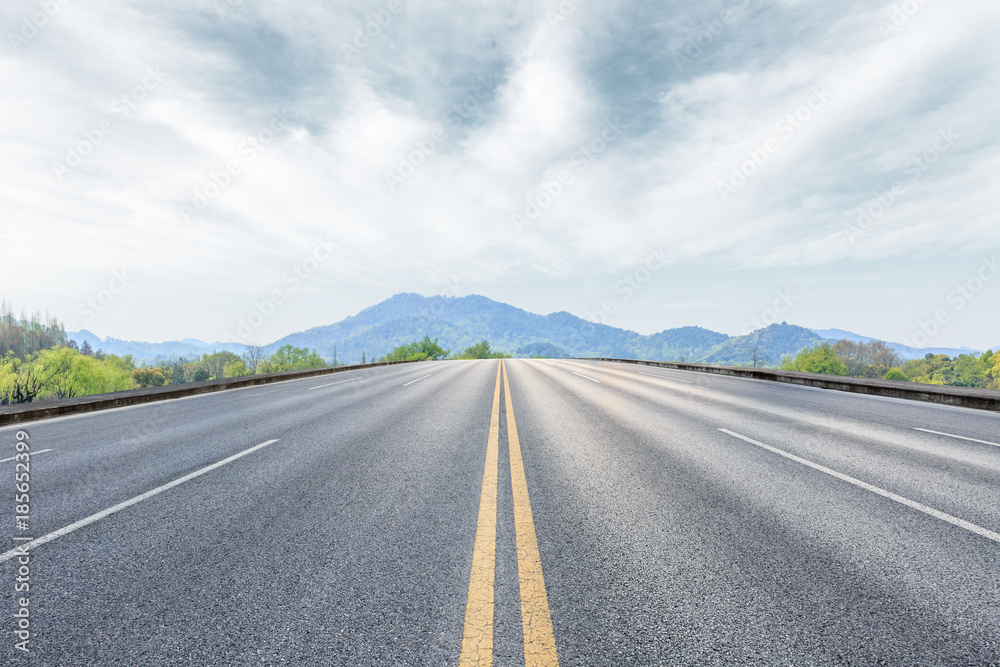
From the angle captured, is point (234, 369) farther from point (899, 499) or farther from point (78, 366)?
point (899, 499)

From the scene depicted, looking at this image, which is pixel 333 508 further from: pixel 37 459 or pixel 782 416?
pixel 782 416

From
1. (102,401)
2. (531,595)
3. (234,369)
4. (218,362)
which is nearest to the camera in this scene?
(531,595)

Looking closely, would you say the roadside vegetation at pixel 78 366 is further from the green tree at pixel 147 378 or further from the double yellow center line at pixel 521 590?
the double yellow center line at pixel 521 590

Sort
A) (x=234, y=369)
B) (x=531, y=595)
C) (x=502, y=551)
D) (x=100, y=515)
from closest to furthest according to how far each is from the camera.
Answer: (x=531, y=595)
(x=502, y=551)
(x=100, y=515)
(x=234, y=369)

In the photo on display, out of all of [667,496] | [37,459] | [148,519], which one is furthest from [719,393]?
[37,459]

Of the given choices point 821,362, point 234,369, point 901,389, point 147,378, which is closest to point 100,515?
point 901,389

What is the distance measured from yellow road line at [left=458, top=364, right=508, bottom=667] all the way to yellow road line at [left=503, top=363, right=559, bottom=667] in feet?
0.60

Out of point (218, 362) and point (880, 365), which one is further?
point (218, 362)

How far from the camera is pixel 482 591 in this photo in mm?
2520

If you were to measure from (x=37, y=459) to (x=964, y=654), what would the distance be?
9.23 meters

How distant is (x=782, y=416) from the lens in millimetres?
8828

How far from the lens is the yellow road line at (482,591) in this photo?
6.59 feet

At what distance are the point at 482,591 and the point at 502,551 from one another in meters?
0.52

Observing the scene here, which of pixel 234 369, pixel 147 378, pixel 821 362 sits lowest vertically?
pixel 147 378
